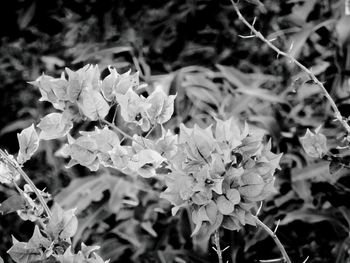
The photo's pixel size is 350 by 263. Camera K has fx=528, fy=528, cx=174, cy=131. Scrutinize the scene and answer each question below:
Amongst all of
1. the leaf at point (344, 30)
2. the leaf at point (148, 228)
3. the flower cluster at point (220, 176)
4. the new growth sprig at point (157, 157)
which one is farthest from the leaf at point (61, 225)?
the leaf at point (344, 30)

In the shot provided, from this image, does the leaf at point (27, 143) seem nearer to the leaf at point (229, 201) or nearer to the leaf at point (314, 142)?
the leaf at point (229, 201)

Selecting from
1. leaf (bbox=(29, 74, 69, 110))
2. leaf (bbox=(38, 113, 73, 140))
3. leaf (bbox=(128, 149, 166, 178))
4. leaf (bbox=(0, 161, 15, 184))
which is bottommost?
leaf (bbox=(0, 161, 15, 184))

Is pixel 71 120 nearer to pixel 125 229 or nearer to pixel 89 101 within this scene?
pixel 89 101

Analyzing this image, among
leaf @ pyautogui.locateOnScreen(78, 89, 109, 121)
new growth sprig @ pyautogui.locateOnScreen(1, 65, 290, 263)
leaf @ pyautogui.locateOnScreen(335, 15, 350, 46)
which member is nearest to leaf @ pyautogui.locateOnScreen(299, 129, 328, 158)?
new growth sprig @ pyautogui.locateOnScreen(1, 65, 290, 263)

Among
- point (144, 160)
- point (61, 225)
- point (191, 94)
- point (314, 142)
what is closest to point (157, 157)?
point (144, 160)

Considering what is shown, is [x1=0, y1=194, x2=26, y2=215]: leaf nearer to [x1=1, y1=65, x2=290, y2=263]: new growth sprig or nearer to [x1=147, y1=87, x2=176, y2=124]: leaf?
[x1=1, y1=65, x2=290, y2=263]: new growth sprig

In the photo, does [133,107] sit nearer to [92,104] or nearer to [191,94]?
[92,104]
